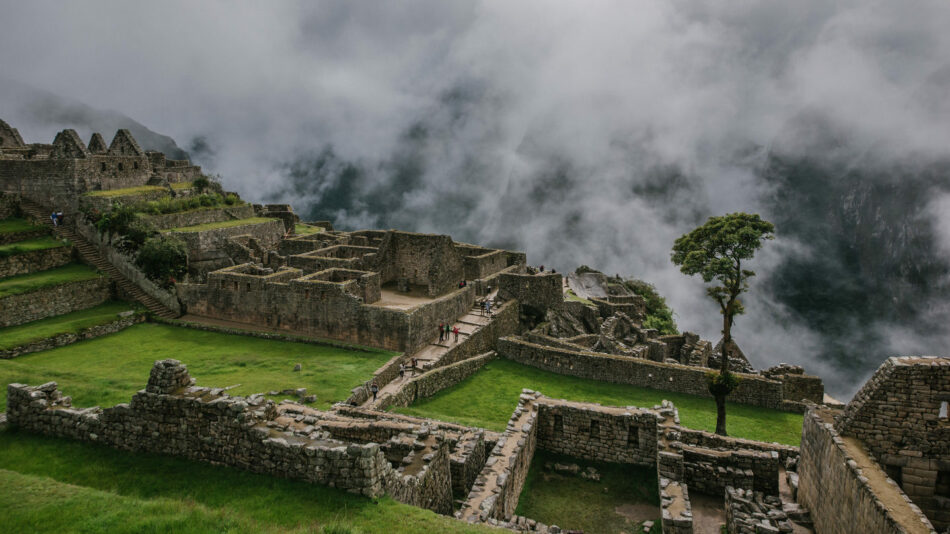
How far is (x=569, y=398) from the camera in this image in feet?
67.7

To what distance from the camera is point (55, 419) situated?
33.4 feet

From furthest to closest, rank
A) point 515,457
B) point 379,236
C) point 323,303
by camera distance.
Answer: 1. point 379,236
2. point 323,303
3. point 515,457

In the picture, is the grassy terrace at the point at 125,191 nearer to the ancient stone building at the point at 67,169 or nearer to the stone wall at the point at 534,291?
the ancient stone building at the point at 67,169

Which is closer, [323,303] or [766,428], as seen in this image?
[766,428]

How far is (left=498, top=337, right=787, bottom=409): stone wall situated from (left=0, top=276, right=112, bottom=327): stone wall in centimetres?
2218

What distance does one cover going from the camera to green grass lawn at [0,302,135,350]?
861 inches

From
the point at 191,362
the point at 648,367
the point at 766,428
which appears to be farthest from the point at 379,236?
A: the point at 766,428

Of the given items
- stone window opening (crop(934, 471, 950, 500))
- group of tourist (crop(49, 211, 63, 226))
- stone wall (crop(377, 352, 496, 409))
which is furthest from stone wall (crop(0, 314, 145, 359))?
stone window opening (crop(934, 471, 950, 500))

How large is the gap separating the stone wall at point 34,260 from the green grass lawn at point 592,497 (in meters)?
28.3

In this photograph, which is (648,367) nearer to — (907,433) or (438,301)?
(438,301)

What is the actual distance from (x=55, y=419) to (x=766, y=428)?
831 inches

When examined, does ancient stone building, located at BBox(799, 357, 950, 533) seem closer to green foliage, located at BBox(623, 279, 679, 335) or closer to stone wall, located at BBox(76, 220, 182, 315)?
green foliage, located at BBox(623, 279, 679, 335)

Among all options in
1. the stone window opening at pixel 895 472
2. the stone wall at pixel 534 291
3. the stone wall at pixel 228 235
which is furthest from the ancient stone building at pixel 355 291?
Result: the stone window opening at pixel 895 472

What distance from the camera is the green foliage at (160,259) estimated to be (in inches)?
1101
